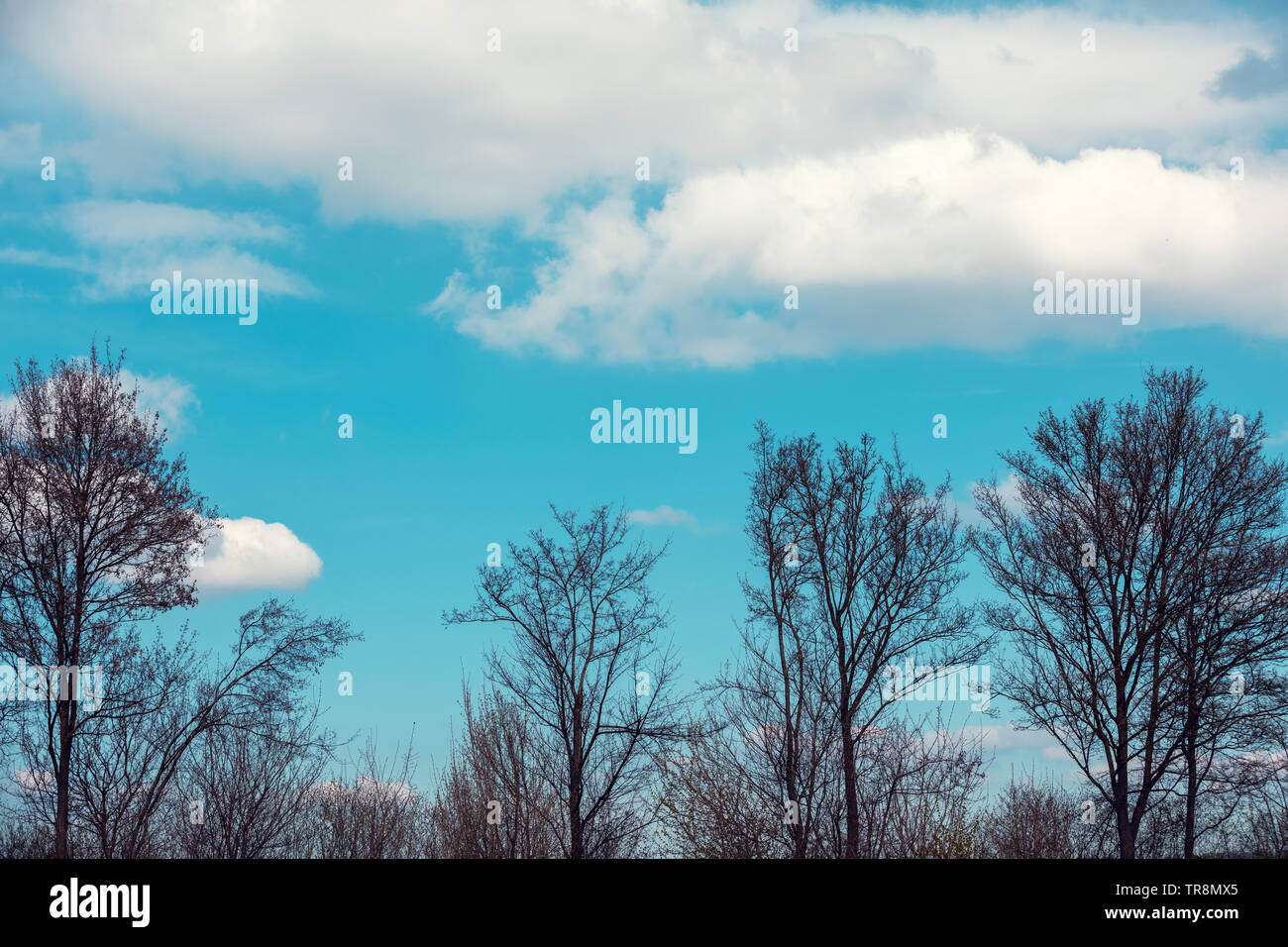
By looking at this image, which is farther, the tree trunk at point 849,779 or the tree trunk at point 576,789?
the tree trunk at point 576,789

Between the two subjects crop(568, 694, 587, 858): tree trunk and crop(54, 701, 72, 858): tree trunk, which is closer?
crop(54, 701, 72, 858): tree trunk

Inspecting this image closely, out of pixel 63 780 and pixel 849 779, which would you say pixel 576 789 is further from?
pixel 63 780

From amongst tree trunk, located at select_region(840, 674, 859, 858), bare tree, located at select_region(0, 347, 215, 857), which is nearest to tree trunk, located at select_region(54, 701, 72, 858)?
bare tree, located at select_region(0, 347, 215, 857)

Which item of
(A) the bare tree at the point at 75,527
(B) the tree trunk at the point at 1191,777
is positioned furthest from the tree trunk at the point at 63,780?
(B) the tree trunk at the point at 1191,777

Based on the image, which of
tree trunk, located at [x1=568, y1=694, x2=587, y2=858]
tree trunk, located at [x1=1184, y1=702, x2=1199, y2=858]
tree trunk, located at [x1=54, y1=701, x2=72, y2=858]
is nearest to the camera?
tree trunk, located at [x1=54, y1=701, x2=72, y2=858]

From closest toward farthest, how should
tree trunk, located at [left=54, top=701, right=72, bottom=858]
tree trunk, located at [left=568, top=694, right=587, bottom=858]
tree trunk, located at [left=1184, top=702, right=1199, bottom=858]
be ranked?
tree trunk, located at [left=54, top=701, right=72, bottom=858] → tree trunk, located at [left=1184, top=702, right=1199, bottom=858] → tree trunk, located at [left=568, top=694, right=587, bottom=858]

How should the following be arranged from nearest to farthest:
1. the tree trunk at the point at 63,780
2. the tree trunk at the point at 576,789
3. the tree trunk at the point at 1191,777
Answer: the tree trunk at the point at 63,780
the tree trunk at the point at 1191,777
the tree trunk at the point at 576,789

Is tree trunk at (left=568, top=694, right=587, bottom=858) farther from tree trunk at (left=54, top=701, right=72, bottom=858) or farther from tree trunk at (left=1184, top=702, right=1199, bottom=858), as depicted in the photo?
tree trunk at (left=1184, top=702, right=1199, bottom=858)

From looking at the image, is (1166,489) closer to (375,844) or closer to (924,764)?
(924,764)

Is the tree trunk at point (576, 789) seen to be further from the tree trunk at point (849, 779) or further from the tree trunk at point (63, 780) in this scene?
the tree trunk at point (63, 780)

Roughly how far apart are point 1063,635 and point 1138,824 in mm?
5435

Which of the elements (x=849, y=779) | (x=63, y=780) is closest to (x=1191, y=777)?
(x=849, y=779)

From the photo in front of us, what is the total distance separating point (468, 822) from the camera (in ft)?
102
